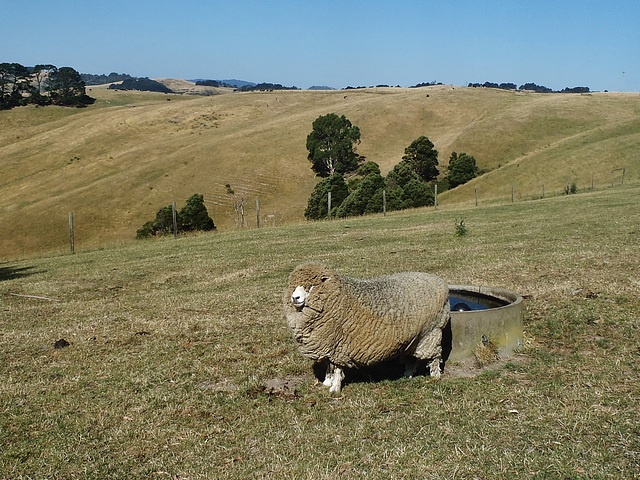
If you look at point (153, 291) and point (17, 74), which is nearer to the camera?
point (153, 291)

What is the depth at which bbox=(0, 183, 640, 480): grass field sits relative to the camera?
5.37m

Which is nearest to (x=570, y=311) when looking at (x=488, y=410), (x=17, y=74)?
(x=488, y=410)

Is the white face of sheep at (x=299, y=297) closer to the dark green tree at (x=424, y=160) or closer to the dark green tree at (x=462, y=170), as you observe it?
the dark green tree at (x=462, y=170)

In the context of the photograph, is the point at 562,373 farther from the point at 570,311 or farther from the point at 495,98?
the point at 495,98

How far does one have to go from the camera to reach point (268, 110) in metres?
112

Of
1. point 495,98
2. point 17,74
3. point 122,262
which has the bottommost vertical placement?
point 122,262

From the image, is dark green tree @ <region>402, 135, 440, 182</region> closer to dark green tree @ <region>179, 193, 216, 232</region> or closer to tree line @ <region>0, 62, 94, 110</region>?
dark green tree @ <region>179, 193, 216, 232</region>

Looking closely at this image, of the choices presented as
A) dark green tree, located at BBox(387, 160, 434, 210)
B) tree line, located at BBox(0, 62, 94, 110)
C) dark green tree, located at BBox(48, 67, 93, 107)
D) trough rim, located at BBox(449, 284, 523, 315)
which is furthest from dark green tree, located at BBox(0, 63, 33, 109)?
trough rim, located at BBox(449, 284, 523, 315)

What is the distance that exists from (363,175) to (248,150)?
19.0 meters

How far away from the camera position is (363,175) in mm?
75000

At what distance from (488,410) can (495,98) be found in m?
108

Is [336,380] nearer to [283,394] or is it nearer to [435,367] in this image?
[283,394]

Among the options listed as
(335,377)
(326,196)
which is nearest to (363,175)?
(326,196)

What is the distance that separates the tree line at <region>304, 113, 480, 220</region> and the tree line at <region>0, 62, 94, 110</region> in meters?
79.2
